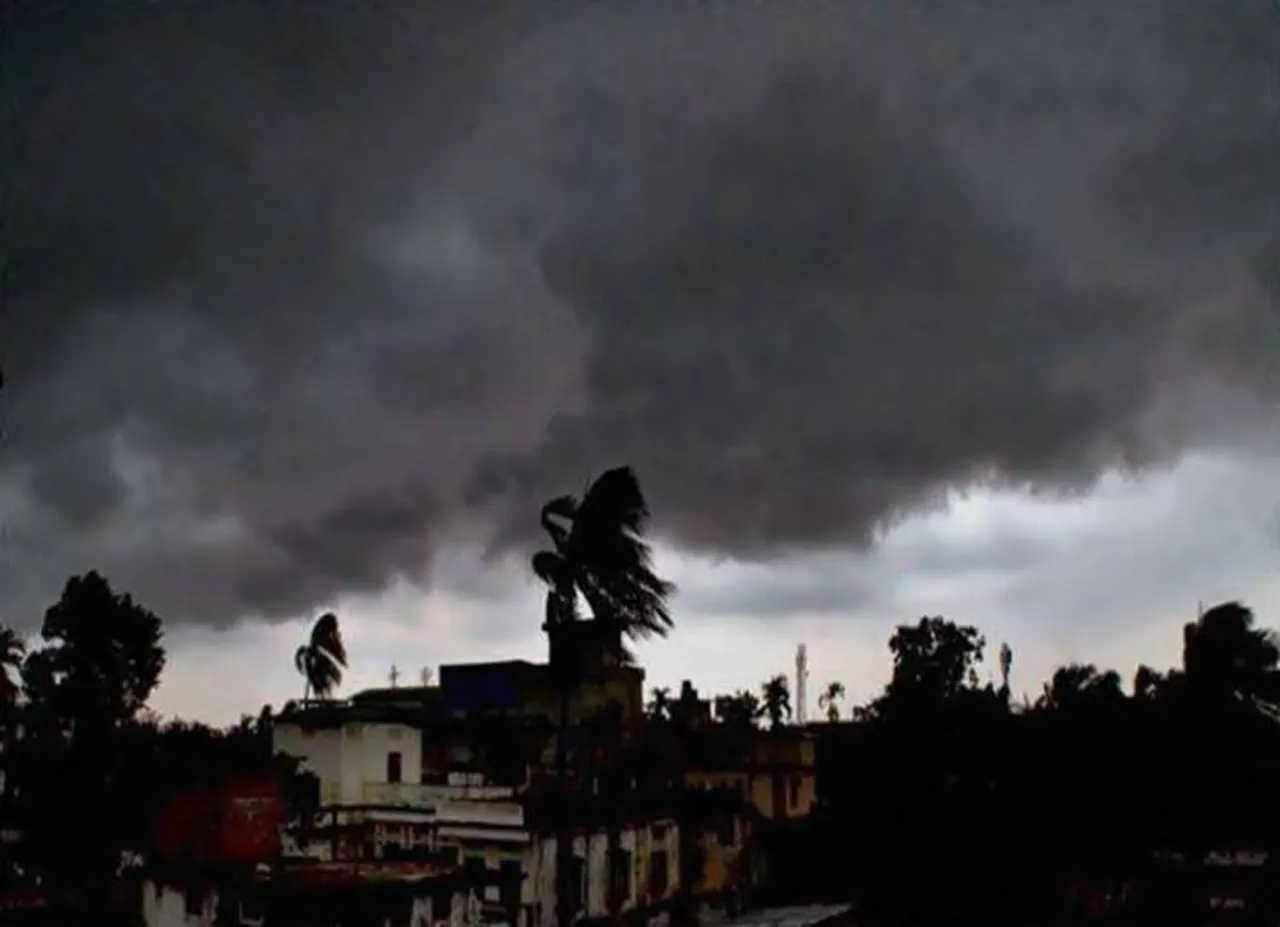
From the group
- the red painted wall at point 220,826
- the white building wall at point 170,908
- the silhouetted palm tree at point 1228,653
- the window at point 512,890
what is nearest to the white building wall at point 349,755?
the red painted wall at point 220,826

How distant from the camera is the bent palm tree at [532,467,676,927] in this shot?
45.6ft

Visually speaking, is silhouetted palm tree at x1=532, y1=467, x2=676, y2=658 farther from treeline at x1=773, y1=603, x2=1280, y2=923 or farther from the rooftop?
the rooftop

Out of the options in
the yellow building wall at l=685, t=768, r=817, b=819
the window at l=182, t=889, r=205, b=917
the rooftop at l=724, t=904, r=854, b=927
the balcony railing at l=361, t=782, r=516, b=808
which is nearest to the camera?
the window at l=182, t=889, r=205, b=917

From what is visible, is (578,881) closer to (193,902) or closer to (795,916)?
(795,916)

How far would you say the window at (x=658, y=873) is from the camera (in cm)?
3325

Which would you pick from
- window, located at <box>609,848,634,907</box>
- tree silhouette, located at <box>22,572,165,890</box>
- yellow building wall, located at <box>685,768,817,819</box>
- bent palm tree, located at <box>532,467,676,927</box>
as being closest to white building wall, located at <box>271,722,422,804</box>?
tree silhouette, located at <box>22,572,165,890</box>

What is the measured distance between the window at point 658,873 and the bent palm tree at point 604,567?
19.6 m

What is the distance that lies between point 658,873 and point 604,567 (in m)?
21.9

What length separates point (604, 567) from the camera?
14023 mm

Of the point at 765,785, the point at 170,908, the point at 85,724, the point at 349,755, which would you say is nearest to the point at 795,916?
the point at 765,785

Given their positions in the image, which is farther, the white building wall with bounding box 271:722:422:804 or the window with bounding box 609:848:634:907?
the white building wall with bounding box 271:722:422:804

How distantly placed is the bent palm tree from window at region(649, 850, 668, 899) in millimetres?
19597

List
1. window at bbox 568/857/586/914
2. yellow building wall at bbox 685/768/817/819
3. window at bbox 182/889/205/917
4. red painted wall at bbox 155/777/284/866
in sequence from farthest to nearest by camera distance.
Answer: yellow building wall at bbox 685/768/817/819
window at bbox 568/857/586/914
red painted wall at bbox 155/777/284/866
window at bbox 182/889/205/917

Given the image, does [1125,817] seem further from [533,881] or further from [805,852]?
[533,881]
